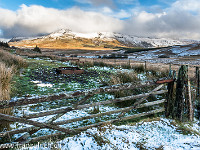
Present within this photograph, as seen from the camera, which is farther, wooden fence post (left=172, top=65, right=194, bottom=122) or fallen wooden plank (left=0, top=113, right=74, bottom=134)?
wooden fence post (left=172, top=65, right=194, bottom=122)

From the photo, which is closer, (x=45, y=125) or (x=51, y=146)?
(x=51, y=146)

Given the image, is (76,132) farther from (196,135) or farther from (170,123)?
(196,135)

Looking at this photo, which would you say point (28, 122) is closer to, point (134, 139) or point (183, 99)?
point (134, 139)

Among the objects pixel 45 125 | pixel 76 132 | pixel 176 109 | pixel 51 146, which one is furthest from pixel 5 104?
pixel 176 109

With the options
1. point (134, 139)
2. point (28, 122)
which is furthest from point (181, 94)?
point (28, 122)

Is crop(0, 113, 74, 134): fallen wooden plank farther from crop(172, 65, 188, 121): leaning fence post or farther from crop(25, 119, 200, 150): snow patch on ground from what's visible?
crop(172, 65, 188, 121): leaning fence post

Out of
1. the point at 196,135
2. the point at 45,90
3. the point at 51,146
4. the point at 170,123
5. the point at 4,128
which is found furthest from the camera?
the point at 45,90

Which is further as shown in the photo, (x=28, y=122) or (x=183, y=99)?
(x=183, y=99)

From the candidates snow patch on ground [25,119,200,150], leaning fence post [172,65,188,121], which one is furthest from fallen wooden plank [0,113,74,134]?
leaning fence post [172,65,188,121]

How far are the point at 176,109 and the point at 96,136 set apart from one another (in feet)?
9.71

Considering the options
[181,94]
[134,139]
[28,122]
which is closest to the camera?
[28,122]

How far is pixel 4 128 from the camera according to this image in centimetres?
358

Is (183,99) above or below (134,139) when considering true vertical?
above

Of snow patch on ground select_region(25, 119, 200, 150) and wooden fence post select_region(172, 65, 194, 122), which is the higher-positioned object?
wooden fence post select_region(172, 65, 194, 122)
